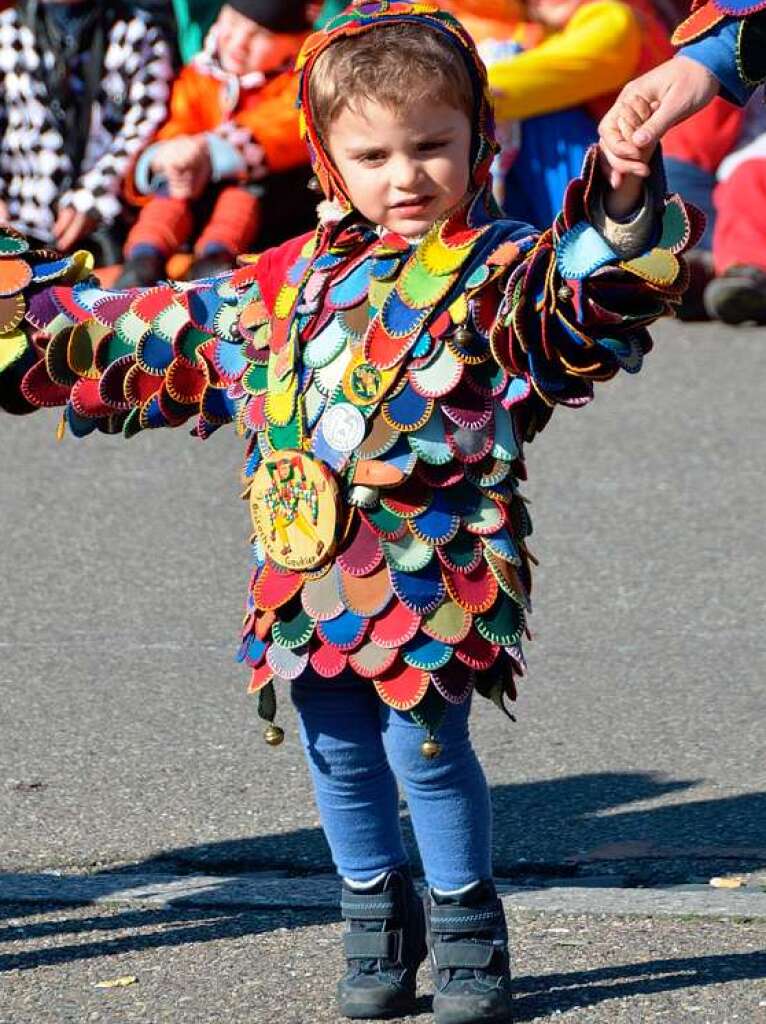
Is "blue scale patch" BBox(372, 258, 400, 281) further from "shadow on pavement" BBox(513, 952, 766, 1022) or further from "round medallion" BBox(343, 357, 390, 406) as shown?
"shadow on pavement" BBox(513, 952, 766, 1022)

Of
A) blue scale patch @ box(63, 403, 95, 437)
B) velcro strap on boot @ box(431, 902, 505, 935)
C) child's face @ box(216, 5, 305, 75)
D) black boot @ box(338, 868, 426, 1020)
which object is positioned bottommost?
child's face @ box(216, 5, 305, 75)

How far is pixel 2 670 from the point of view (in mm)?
4734

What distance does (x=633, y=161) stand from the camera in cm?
256

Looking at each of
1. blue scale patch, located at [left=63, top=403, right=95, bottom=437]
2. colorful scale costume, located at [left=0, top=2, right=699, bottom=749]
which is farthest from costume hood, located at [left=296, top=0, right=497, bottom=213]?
blue scale patch, located at [left=63, top=403, right=95, bottom=437]

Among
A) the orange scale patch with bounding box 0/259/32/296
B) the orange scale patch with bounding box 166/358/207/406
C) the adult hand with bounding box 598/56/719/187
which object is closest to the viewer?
the adult hand with bounding box 598/56/719/187

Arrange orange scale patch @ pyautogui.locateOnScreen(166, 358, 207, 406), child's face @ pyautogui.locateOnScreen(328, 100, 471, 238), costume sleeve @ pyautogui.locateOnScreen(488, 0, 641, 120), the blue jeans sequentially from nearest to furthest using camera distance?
1. child's face @ pyautogui.locateOnScreen(328, 100, 471, 238)
2. the blue jeans
3. orange scale patch @ pyautogui.locateOnScreen(166, 358, 207, 406)
4. costume sleeve @ pyautogui.locateOnScreen(488, 0, 641, 120)

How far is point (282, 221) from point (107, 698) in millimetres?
3875

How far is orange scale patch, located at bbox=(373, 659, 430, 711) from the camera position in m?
2.84

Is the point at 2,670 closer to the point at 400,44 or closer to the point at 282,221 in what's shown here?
the point at 400,44

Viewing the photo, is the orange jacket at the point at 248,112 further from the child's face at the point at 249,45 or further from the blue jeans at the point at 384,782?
the blue jeans at the point at 384,782

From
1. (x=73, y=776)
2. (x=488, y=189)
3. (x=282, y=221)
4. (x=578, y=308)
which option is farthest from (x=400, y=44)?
(x=282, y=221)

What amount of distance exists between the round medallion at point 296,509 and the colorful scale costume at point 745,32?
0.76 m

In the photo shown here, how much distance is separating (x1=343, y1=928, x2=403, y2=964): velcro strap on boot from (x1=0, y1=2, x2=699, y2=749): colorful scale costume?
377mm

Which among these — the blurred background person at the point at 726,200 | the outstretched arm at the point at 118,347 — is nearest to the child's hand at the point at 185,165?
the blurred background person at the point at 726,200
